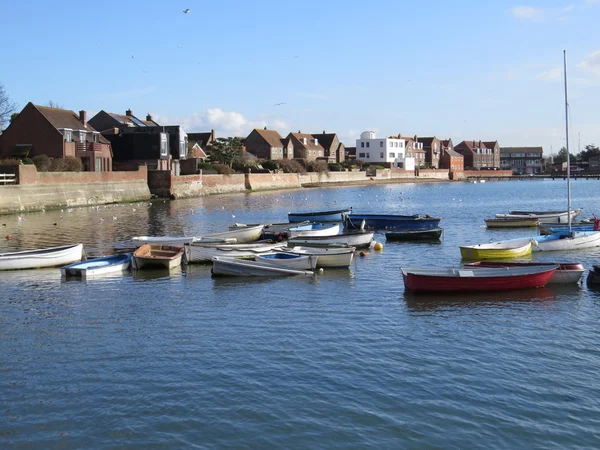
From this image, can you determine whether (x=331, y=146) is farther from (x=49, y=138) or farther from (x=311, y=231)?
(x=311, y=231)

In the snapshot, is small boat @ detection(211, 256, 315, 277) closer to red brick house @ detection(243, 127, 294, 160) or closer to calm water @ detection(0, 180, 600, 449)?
calm water @ detection(0, 180, 600, 449)

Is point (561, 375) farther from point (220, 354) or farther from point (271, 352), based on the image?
point (220, 354)

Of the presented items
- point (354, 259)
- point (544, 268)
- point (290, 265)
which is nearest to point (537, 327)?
point (544, 268)

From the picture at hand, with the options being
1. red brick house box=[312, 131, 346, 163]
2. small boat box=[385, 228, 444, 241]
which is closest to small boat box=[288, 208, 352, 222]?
small boat box=[385, 228, 444, 241]

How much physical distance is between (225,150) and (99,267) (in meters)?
82.4

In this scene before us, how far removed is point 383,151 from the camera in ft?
524

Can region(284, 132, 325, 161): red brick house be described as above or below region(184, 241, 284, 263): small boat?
above

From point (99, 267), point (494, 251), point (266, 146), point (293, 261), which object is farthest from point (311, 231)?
point (266, 146)

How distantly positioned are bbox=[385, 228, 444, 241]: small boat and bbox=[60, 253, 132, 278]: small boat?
16244 millimetres

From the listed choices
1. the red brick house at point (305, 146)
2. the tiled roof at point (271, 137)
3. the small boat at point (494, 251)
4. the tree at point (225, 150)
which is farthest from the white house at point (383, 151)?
the small boat at point (494, 251)

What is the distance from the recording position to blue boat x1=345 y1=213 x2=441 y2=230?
41.3 meters

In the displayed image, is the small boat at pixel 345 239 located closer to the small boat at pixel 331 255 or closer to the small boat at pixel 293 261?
the small boat at pixel 331 255

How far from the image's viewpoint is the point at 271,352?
1555 centimetres

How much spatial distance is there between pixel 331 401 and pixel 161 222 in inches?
1502
